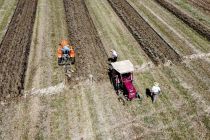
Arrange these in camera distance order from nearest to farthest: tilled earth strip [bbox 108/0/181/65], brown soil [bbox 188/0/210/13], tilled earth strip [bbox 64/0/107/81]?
1. tilled earth strip [bbox 64/0/107/81]
2. tilled earth strip [bbox 108/0/181/65]
3. brown soil [bbox 188/0/210/13]

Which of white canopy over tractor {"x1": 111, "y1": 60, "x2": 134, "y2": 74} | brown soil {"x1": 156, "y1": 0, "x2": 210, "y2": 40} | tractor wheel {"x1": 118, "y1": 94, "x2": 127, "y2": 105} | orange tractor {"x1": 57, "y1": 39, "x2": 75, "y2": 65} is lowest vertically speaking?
tractor wheel {"x1": 118, "y1": 94, "x2": 127, "y2": 105}

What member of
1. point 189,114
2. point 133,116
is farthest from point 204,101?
point 133,116

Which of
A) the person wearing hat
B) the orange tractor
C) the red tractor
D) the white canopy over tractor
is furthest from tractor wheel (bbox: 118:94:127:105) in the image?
the orange tractor

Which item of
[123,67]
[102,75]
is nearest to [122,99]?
[123,67]

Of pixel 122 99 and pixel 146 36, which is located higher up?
pixel 146 36

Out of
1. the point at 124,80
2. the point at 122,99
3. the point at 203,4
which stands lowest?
the point at 122,99

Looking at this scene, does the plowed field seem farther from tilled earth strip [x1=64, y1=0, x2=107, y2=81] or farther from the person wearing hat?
the person wearing hat

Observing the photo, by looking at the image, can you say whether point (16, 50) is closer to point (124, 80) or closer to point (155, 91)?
point (124, 80)

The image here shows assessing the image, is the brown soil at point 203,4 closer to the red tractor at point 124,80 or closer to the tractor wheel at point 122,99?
the red tractor at point 124,80
